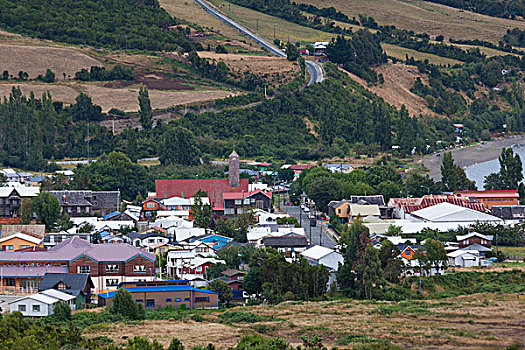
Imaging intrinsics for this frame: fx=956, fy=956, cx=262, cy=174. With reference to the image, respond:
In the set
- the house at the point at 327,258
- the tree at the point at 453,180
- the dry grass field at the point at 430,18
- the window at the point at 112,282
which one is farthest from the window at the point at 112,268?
the dry grass field at the point at 430,18

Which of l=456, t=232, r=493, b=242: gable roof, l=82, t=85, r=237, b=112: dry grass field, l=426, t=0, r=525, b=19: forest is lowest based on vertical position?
l=82, t=85, r=237, b=112: dry grass field

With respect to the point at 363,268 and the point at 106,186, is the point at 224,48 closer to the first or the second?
the point at 106,186

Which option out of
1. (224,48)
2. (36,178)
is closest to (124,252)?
(36,178)

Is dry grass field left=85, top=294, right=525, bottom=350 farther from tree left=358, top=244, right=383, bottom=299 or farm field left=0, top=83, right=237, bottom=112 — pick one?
farm field left=0, top=83, right=237, bottom=112

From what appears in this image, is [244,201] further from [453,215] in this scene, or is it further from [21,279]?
[21,279]

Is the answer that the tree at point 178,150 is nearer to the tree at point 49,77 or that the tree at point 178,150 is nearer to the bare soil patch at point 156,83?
the bare soil patch at point 156,83

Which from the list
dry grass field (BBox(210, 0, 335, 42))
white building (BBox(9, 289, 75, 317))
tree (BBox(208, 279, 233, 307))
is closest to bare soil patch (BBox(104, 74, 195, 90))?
dry grass field (BBox(210, 0, 335, 42))
